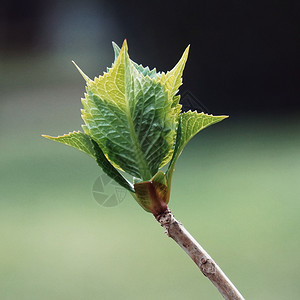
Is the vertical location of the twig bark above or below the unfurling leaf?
below

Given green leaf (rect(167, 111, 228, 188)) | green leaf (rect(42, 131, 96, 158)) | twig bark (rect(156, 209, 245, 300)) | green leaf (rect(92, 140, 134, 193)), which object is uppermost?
green leaf (rect(42, 131, 96, 158))

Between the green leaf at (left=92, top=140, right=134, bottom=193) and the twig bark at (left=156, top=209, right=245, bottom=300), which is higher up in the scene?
the green leaf at (left=92, top=140, right=134, bottom=193)

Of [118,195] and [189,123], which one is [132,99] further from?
[118,195]

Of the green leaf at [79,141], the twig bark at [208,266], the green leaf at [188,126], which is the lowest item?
the twig bark at [208,266]

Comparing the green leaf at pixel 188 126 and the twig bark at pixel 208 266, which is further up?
the green leaf at pixel 188 126

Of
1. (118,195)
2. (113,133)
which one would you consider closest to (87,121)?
(113,133)

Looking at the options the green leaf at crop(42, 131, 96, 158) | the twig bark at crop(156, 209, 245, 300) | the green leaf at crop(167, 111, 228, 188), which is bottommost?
the twig bark at crop(156, 209, 245, 300)
